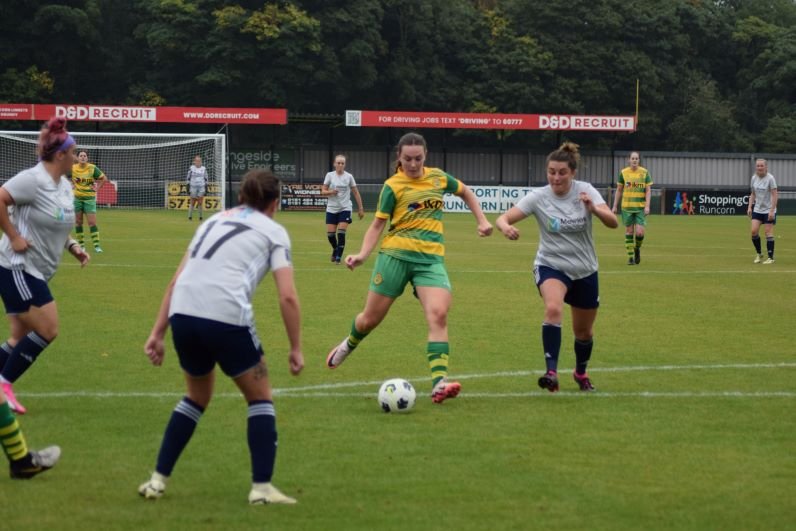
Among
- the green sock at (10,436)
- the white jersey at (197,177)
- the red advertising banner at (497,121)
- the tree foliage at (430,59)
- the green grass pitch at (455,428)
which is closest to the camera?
the green grass pitch at (455,428)

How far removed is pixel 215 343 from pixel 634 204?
1855 cm

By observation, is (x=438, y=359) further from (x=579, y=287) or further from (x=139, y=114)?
(x=139, y=114)

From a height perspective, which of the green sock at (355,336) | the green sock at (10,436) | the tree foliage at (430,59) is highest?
the tree foliage at (430,59)

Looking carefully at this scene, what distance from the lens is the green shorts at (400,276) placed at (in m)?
9.47

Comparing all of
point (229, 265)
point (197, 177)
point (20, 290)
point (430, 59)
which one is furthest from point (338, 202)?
point (430, 59)

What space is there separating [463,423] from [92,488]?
2.79 metres

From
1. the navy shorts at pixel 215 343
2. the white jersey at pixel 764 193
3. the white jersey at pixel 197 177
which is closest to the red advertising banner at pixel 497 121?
the white jersey at pixel 197 177

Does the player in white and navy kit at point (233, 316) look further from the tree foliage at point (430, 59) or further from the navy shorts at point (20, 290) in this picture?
the tree foliage at point (430, 59)

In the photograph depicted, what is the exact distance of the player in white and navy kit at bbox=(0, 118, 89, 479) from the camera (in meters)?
8.22

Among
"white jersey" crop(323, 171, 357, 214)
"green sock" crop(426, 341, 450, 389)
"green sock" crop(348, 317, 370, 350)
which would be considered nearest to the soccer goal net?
"white jersey" crop(323, 171, 357, 214)

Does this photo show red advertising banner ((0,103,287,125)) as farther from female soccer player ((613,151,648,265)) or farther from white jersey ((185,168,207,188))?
female soccer player ((613,151,648,265))

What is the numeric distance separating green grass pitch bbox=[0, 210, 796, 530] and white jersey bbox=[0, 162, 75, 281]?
109cm

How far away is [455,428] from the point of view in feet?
26.7

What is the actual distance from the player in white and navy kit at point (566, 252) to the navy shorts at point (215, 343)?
3.87m
